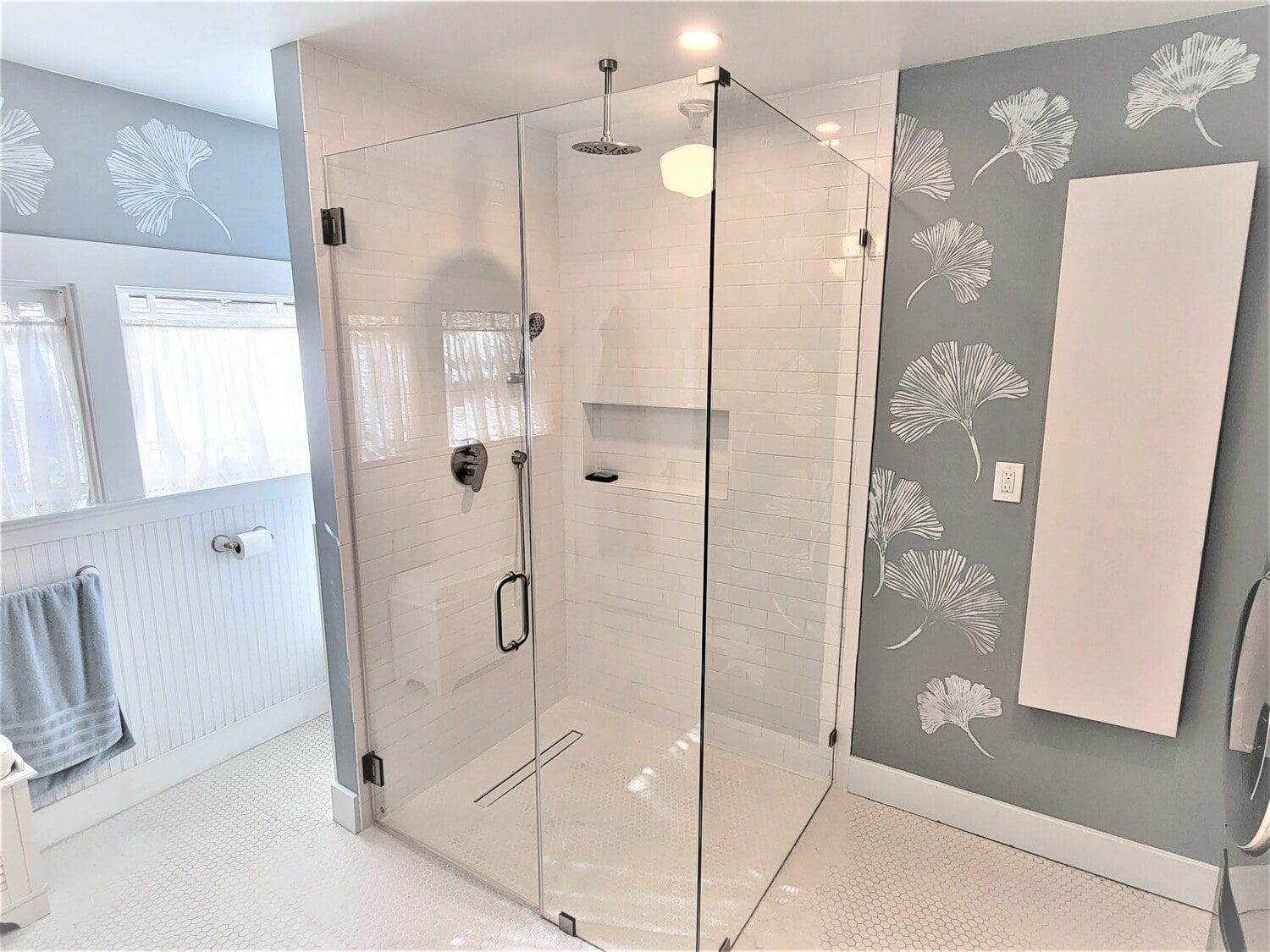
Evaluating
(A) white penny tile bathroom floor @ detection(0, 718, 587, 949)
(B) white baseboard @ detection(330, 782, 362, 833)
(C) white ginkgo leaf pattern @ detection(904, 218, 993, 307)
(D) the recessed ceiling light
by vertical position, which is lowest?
(A) white penny tile bathroom floor @ detection(0, 718, 587, 949)

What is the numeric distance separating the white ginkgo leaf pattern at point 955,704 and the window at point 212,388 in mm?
2574

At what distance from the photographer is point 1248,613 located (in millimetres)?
1654

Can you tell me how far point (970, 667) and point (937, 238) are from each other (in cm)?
137

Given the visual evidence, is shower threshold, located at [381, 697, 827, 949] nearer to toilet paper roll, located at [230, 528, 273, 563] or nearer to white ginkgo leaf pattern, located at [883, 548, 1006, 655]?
white ginkgo leaf pattern, located at [883, 548, 1006, 655]

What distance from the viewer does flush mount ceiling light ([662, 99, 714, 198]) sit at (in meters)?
1.47

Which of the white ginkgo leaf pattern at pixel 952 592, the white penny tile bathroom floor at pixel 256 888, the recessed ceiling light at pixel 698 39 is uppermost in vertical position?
the recessed ceiling light at pixel 698 39

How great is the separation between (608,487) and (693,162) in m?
0.82

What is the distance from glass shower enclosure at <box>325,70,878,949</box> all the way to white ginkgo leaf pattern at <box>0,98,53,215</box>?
871mm

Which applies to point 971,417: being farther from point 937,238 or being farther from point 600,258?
point 600,258

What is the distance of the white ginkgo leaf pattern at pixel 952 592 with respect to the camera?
7.17 feet

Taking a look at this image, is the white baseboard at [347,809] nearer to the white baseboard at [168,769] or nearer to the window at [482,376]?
the white baseboard at [168,769]

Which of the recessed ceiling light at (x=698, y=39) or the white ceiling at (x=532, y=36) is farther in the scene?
the recessed ceiling light at (x=698, y=39)

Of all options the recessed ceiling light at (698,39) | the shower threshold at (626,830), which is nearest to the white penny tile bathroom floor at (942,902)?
the shower threshold at (626,830)

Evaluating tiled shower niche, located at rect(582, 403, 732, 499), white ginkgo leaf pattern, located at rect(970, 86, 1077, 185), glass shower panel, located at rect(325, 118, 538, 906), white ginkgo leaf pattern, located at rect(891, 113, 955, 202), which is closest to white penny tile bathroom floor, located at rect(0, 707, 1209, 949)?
glass shower panel, located at rect(325, 118, 538, 906)
